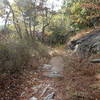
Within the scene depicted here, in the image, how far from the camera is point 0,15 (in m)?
10.2

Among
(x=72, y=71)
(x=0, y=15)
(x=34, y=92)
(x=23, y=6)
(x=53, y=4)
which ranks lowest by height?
(x=34, y=92)

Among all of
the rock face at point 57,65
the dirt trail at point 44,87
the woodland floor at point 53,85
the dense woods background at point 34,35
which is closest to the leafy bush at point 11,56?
the dense woods background at point 34,35

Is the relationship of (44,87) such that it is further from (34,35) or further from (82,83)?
(34,35)

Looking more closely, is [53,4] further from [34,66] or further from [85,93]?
[85,93]

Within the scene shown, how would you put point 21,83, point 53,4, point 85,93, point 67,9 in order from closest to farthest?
1. point 85,93
2. point 21,83
3. point 53,4
4. point 67,9

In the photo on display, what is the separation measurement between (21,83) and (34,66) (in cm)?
179

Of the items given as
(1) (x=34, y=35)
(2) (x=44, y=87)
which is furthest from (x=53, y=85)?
(1) (x=34, y=35)

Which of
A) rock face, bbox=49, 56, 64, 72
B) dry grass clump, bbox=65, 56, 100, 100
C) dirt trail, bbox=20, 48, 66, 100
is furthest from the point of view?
rock face, bbox=49, 56, 64, 72

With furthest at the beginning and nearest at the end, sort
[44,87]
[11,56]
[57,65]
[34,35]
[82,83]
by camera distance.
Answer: [34,35], [57,65], [11,56], [44,87], [82,83]

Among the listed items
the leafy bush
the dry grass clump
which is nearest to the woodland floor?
the dry grass clump

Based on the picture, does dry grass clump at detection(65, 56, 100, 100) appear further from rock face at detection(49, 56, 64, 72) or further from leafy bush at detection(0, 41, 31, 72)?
leafy bush at detection(0, 41, 31, 72)

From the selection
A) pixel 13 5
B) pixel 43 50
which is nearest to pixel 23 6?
pixel 13 5

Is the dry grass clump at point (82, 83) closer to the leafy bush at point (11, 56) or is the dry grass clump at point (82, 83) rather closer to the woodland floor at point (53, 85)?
the woodland floor at point (53, 85)

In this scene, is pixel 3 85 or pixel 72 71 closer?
pixel 3 85
